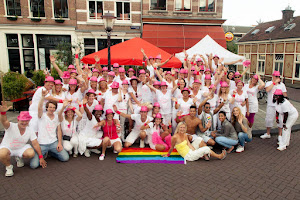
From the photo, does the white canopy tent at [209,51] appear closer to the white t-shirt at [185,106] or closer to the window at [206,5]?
the white t-shirt at [185,106]

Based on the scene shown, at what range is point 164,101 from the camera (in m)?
6.99

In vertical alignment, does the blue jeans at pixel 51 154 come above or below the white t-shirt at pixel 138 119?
below

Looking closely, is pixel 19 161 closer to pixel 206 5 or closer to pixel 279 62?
pixel 206 5

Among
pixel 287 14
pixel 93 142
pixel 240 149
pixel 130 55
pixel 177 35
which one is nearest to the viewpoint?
pixel 93 142

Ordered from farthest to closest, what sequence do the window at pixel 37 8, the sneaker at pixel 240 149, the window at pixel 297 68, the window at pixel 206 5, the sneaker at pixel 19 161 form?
1. the window at pixel 297 68
2. the window at pixel 206 5
3. the window at pixel 37 8
4. the sneaker at pixel 240 149
5. the sneaker at pixel 19 161

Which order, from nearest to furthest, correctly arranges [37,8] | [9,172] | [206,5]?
1. [9,172]
2. [37,8]
3. [206,5]

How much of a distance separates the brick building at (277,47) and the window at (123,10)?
1566cm

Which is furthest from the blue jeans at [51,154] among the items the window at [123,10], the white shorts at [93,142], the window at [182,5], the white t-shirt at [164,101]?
the window at [182,5]

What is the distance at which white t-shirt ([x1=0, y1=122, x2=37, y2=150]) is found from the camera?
513cm

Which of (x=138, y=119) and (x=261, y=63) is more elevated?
(x=261, y=63)

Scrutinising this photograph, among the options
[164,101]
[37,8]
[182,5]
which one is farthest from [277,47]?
[37,8]

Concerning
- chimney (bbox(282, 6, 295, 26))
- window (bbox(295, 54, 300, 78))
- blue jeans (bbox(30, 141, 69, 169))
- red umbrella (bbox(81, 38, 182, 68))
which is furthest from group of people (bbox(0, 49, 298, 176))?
chimney (bbox(282, 6, 295, 26))

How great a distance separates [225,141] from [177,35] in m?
12.8

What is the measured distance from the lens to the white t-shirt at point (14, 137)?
5.13 metres
